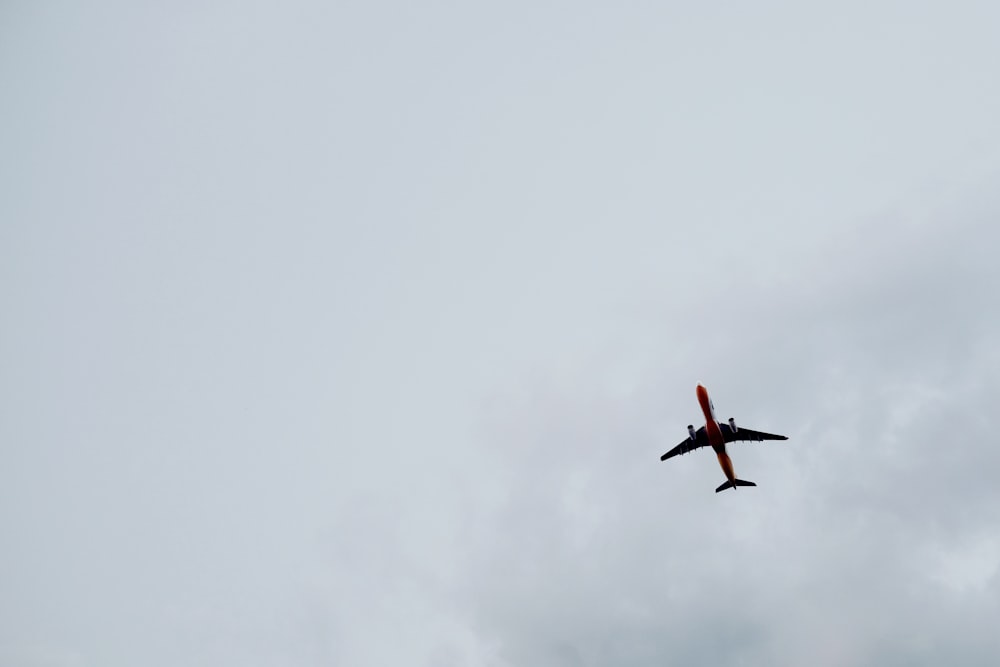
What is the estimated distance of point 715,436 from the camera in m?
139

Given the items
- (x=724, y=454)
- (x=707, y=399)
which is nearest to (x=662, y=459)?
(x=724, y=454)

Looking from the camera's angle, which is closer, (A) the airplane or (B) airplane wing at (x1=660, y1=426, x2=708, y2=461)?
(A) the airplane

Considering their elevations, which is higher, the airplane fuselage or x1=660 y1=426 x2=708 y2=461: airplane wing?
x1=660 y1=426 x2=708 y2=461: airplane wing

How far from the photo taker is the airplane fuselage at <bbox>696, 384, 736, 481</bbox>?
131000 mm

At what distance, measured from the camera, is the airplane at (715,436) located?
132875 millimetres

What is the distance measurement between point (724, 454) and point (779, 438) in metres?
11.2

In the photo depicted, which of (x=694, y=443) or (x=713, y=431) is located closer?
(x=713, y=431)

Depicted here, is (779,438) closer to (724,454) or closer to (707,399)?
(724,454)

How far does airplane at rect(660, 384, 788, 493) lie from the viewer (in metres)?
133

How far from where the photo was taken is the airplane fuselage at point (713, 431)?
131 metres

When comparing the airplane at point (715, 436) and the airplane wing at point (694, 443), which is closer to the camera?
the airplane at point (715, 436)

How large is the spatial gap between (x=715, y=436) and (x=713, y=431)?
1.53m

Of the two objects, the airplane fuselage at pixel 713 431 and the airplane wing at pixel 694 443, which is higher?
the airplane wing at pixel 694 443

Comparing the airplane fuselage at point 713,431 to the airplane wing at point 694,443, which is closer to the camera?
the airplane fuselage at point 713,431
